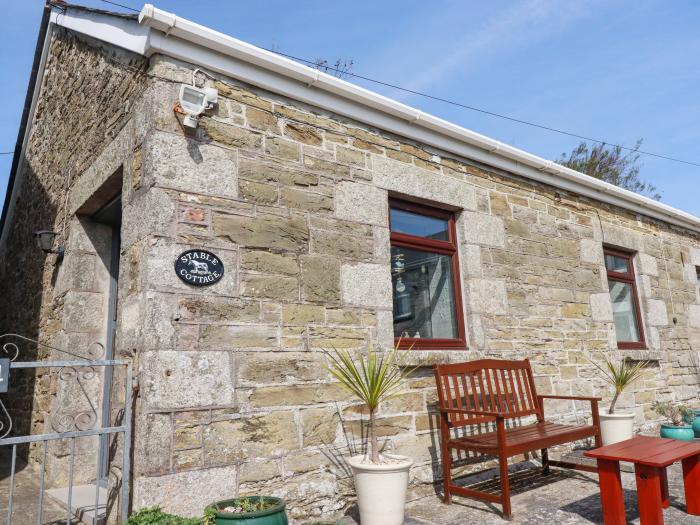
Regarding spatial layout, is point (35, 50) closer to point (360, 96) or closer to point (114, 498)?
point (360, 96)

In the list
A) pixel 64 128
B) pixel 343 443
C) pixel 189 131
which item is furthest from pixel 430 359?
pixel 64 128

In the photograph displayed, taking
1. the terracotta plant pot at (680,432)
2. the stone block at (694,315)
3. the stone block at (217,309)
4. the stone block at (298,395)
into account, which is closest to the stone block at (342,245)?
the stone block at (217,309)

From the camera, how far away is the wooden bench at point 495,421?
3.50 metres

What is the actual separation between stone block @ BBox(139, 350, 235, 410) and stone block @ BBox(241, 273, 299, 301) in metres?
0.44

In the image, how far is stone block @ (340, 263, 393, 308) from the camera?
3.95m

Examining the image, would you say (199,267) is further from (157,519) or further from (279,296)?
(157,519)

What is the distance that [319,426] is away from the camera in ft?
11.7

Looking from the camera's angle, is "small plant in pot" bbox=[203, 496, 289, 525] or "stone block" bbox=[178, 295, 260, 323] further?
"stone block" bbox=[178, 295, 260, 323]

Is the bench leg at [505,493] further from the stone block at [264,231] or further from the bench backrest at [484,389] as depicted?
the stone block at [264,231]

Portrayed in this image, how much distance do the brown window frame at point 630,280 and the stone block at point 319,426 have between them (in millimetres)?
4492

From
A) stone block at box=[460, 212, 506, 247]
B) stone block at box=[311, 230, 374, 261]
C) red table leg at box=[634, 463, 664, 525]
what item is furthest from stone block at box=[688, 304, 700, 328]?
stone block at box=[311, 230, 374, 261]

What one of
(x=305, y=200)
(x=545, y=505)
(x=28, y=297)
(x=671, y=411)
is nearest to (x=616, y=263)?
(x=671, y=411)

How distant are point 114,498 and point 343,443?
1459mm

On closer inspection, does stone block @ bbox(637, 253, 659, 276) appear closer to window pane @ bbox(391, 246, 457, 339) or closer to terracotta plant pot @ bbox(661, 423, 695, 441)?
terracotta plant pot @ bbox(661, 423, 695, 441)
